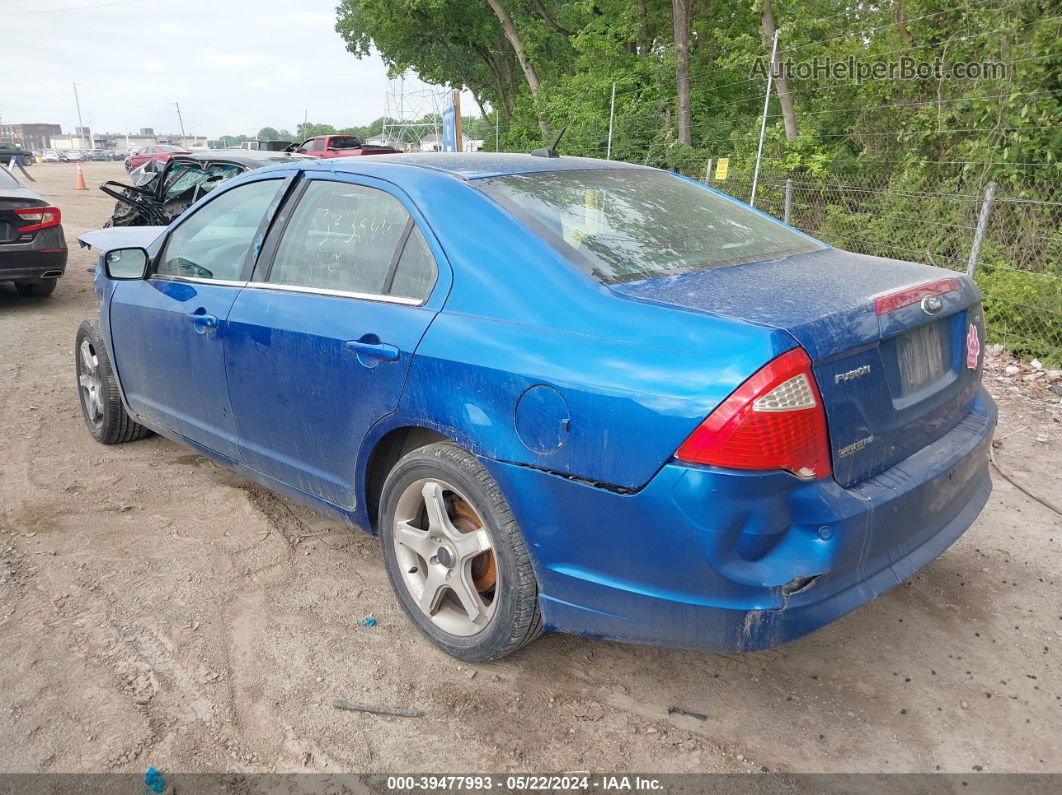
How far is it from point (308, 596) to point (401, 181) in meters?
1.63

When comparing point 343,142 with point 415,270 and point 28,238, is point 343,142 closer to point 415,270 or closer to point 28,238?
point 28,238

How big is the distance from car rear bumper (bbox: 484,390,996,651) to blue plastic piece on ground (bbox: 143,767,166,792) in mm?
1158

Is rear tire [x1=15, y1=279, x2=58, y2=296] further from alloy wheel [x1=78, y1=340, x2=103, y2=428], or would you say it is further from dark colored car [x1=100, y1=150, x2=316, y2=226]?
alloy wheel [x1=78, y1=340, x2=103, y2=428]

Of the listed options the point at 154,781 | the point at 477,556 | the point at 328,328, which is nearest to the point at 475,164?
the point at 328,328

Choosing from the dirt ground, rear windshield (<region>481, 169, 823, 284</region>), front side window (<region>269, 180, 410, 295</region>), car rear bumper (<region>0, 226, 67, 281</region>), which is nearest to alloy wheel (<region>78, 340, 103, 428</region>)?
the dirt ground

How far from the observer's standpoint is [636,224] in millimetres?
2936

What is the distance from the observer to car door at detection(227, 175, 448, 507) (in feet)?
9.23

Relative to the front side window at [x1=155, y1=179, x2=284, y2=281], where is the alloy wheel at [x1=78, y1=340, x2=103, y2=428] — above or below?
below

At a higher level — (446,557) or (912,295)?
(912,295)

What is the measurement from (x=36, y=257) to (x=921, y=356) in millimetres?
8437

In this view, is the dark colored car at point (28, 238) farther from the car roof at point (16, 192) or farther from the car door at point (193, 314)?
the car door at point (193, 314)

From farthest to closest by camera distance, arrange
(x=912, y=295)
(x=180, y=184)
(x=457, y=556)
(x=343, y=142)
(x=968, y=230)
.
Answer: (x=343, y=142), (x=180, y=184), (x=968, y=230), (x=457, y=556), (x=912, y=295)

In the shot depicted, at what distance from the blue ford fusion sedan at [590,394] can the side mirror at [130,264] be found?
25.2 inches

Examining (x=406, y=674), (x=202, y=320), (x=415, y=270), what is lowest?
(x=406, y=674)
